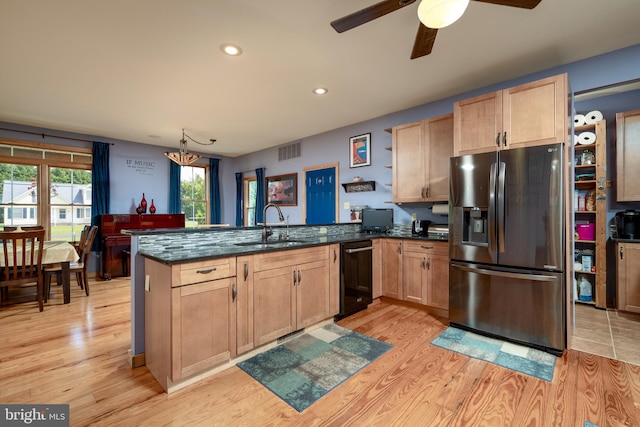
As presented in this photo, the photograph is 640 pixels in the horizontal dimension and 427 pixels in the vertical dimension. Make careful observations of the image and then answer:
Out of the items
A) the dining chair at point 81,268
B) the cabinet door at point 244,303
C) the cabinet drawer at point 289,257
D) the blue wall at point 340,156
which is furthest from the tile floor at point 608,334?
the dining chair at point 81,268

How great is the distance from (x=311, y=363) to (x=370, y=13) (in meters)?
2.43

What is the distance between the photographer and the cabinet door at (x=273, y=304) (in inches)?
88.4

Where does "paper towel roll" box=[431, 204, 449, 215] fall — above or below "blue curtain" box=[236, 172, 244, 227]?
below

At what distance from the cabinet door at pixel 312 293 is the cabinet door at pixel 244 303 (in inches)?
19.5

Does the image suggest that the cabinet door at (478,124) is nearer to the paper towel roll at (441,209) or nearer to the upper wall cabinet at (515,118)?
the upper wall cabinet at (515,118)

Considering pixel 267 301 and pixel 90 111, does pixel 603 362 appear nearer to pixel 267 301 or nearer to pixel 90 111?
pixel 267 301

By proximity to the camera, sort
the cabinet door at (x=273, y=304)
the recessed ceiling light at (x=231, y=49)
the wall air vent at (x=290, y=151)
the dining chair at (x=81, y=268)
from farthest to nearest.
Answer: the wall air vent at (x=290, y=151), the dining chair at (x=81, y=268), the recessed ceiling light at (x=231, y=49), the cabinet door at (x=273, y=304)

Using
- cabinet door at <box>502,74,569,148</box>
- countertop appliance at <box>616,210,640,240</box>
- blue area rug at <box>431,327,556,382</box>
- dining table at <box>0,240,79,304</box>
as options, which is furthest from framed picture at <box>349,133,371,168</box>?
dining table at <box>0,240,79,304</box>

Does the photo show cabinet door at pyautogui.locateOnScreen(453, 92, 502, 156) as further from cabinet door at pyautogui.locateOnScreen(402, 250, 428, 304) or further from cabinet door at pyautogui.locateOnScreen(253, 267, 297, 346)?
cabinet door at pyautogui.locateOnScreen(253, 267, 297, 346)

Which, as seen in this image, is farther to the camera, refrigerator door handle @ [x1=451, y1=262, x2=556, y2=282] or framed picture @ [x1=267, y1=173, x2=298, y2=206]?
framed picture @ [x1=267, y1=173, x2=298, y2=206]

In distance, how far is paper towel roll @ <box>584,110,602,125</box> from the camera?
3.32 m

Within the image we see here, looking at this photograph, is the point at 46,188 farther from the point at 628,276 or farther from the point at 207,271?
the point at 628,276

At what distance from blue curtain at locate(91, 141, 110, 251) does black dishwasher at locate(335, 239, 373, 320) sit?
200 inches

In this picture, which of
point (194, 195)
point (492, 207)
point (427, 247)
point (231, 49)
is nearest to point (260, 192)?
point (194, 195)
